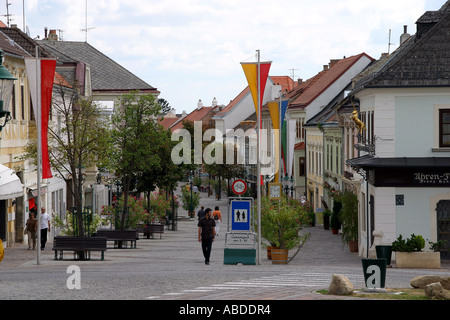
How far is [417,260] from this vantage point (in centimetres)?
2723

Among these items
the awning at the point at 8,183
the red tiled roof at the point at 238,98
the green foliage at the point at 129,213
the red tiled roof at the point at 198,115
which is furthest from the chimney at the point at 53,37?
the red tiled roof at the point at 198,115

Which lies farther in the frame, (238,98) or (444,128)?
(238,98)

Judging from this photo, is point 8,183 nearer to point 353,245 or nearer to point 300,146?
point 353,245

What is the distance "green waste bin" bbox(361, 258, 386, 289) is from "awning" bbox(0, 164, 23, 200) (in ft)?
21.6

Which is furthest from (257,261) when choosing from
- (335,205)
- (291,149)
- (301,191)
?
(301,191)

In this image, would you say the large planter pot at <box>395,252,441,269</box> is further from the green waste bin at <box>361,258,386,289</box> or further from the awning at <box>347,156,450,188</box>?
the green waste bin at <box>361,258,386,289</box>

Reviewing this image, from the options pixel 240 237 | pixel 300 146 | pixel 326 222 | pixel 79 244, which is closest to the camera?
pixel 240 237

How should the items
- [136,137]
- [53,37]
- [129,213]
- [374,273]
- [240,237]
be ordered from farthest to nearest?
[53,37] < [129,213] < [136,137] < [240,237] < [374,273]

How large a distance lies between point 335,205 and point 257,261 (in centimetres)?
2093

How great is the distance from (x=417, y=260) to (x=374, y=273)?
1141 centimetres

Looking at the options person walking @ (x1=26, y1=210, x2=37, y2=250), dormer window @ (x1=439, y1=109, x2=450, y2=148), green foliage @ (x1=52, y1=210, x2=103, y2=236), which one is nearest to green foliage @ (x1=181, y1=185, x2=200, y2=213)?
person walking @ (x1=26, y1=210, x2=37, y2=250)

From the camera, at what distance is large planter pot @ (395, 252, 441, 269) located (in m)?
Result: 27.1

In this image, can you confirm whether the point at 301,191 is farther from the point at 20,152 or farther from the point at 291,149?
the point at 20,152

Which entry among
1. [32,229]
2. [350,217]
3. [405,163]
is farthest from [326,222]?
[405,163]
